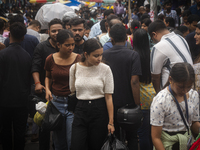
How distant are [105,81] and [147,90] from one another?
91 centimetres

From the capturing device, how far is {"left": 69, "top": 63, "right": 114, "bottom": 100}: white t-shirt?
132 inches

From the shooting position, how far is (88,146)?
11.4 feet

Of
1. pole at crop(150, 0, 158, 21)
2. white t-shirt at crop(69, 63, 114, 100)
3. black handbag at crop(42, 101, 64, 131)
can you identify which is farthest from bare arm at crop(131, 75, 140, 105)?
pole at crop(150, 0, 158, 21)

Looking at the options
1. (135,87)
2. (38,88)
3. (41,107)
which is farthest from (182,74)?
(38,88)

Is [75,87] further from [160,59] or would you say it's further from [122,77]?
[160,59]

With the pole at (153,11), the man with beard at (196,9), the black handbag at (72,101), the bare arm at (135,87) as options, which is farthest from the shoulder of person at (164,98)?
the man with beard at (196,9)

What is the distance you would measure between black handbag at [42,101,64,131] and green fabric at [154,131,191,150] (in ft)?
5.06

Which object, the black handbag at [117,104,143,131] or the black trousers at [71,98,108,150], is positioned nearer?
the black trousers at [71,98,108,150]

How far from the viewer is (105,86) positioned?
3.40m

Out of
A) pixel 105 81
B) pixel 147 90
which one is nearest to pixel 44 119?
pixel 105 81

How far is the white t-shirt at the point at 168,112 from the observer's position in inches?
102

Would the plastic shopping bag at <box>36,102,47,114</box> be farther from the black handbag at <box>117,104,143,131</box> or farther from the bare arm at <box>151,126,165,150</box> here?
the bare arm at <box>151,126,165,150</box>

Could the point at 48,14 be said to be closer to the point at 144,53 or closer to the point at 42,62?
the point at 42,62

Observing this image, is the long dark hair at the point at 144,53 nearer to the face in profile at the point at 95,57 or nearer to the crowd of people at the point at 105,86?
the crowd of people at the point at 105,86
